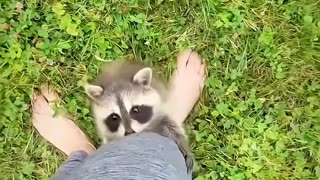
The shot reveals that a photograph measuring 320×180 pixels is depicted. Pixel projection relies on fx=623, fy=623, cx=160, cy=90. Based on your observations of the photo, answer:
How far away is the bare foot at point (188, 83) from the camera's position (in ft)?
7.44

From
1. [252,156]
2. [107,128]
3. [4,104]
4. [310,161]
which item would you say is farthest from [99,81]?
[310,161]

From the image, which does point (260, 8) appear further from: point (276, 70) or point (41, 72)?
point (41, 72)

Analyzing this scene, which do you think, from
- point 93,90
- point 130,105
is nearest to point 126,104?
point 130,105

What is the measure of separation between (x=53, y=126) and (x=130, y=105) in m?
0.39

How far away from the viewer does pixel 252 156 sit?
2.24m

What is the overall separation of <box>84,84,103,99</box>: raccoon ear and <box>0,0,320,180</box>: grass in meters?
0.18

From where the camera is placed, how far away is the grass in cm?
224

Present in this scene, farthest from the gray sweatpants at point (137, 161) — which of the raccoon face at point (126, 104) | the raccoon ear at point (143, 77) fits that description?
the raccoon ear at point (143, 77)

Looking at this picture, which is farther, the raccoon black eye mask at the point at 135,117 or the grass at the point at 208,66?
the grass at the point at 208,66

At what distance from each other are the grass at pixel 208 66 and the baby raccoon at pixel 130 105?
13 centimetres

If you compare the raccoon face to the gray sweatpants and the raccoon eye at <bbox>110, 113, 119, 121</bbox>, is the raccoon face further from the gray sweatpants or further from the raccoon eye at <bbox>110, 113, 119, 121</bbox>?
the gray sweatpants

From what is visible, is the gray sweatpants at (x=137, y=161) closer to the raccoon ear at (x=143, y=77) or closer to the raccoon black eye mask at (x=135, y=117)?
the raccoon black eye mask at (x=135, y=117)

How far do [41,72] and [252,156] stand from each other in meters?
0.83

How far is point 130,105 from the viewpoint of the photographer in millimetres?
2051
